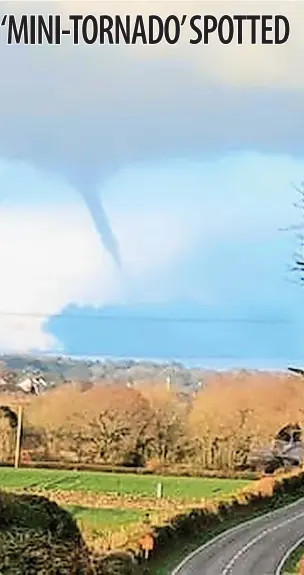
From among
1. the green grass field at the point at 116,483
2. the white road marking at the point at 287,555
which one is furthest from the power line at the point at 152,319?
the white road marking at the point at 287,555

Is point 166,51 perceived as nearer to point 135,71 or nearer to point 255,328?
point 135,71

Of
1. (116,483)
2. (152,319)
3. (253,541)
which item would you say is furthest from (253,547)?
(152,319)

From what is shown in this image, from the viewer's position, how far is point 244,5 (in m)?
2.56

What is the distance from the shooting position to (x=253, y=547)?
2.55 meters

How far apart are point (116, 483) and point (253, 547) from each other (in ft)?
1.14

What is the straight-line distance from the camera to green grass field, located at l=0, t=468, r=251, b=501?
2588 mm

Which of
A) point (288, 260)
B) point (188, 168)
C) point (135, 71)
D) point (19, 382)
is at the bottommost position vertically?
point (19, 382)

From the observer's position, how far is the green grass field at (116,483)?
102 inches

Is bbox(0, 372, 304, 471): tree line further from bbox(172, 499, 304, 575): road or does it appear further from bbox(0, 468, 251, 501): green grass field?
bbox(172, 499, 304, 575): road

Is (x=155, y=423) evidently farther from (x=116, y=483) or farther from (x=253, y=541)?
(x=253, y=541)

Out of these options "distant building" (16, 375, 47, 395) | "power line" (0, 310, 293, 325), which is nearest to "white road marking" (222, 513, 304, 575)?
"power line" (0, 310, 293, 325)

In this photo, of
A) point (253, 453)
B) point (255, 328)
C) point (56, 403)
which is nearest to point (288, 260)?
point (255, 328)

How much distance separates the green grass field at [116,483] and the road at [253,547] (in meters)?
0.10

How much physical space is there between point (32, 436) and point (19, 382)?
13 centimetres
